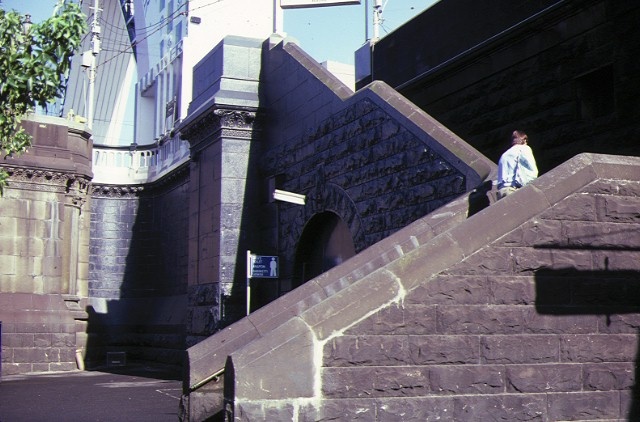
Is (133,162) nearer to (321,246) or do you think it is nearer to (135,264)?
(135,264)

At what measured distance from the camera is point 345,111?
51.3 feet

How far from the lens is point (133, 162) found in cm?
3166

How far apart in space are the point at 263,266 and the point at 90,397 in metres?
4.18

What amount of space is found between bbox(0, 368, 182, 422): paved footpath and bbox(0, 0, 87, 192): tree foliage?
446cm

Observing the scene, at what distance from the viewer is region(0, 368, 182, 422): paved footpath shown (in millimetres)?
12366

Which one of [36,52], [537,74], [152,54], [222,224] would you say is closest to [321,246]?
→ [222,224]

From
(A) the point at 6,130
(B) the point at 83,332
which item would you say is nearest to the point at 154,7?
(B) the point at 83,332

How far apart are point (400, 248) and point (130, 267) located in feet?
70.7

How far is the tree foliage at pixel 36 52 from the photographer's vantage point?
31.6ft

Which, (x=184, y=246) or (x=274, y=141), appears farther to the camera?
(x=184, y=246)

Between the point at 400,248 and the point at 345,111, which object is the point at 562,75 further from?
the point at 400,248

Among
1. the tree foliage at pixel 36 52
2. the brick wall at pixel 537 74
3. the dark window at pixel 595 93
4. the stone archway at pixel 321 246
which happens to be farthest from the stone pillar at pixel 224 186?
the tree foliage at pixel 36 52

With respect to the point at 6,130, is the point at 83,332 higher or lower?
lower

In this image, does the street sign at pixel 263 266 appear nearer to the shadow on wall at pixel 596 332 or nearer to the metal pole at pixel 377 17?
the metal pole at pixel 377 17
